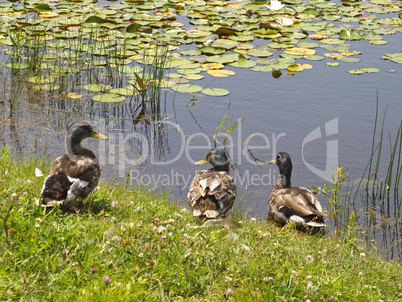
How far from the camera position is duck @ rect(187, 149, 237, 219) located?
5.69 metres

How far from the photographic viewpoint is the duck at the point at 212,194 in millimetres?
5688

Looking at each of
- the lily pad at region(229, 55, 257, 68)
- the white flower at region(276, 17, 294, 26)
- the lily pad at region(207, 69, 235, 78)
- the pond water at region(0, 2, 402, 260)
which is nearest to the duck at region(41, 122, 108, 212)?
the pond water at region(0, 2, 402, 260)

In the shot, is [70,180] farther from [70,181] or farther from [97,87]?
[97,87]

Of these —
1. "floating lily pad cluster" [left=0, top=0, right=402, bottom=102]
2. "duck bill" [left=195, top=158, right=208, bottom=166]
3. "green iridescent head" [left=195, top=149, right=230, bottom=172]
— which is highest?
"floating lily pad cluster" [left=0, top=0, right=402, bottom=102]

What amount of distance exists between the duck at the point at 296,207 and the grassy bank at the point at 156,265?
4.35 feet

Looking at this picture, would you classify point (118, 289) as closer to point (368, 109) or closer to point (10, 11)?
point (368, 109)

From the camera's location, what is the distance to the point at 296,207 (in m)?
5.94

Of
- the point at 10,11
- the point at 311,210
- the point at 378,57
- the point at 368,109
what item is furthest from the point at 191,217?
the point at 10,11

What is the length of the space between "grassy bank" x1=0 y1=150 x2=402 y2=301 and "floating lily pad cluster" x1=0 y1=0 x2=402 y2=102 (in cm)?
437

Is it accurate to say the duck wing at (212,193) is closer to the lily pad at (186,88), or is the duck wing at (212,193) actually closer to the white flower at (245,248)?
the white flower at (245,248)

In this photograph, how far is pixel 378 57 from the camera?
9852 mm

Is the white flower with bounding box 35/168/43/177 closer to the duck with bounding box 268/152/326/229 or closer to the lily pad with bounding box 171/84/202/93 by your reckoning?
the duck with bounding box 268/152/326/229

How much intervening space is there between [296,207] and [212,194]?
101 centimetres

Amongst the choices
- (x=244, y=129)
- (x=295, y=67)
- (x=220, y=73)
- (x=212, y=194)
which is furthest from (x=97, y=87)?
(x=212, y=194)
